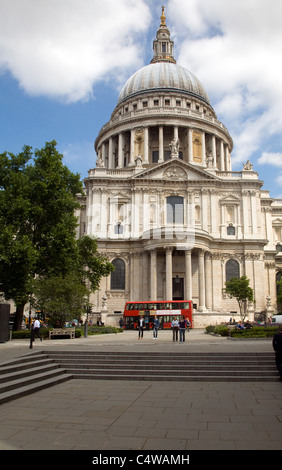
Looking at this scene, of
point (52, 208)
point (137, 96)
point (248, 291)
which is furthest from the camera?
point (137, 96)

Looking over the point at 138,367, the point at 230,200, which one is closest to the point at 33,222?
the point at 138,367

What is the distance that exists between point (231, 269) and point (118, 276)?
14946mm

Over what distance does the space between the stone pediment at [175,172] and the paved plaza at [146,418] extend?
143ft

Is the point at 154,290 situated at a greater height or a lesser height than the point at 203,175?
lesser

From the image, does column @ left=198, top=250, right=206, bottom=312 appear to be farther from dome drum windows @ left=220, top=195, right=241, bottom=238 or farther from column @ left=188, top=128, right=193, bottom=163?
column @ left=188, top=128, right=193, bottom=163

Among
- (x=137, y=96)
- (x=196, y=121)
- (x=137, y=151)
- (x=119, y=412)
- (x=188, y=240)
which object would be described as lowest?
(x=119, y=412)

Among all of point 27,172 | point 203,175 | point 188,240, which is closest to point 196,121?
point 203,175

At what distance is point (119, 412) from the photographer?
32.6 ft

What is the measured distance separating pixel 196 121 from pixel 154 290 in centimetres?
3404

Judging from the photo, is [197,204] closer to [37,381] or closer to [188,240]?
[188,240]

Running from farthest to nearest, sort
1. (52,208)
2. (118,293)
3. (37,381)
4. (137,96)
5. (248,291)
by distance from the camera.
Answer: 1. (137,96)
2. (118,293)
3. (248,291)
4. (52,208)
5. (37,381)

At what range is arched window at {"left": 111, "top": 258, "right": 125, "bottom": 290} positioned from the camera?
53.2 meters

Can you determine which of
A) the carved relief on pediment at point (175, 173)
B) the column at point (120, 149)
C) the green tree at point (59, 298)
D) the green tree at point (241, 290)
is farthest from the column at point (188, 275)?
the column at point (120, 149)

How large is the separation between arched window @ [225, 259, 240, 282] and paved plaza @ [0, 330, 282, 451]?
4082cm
